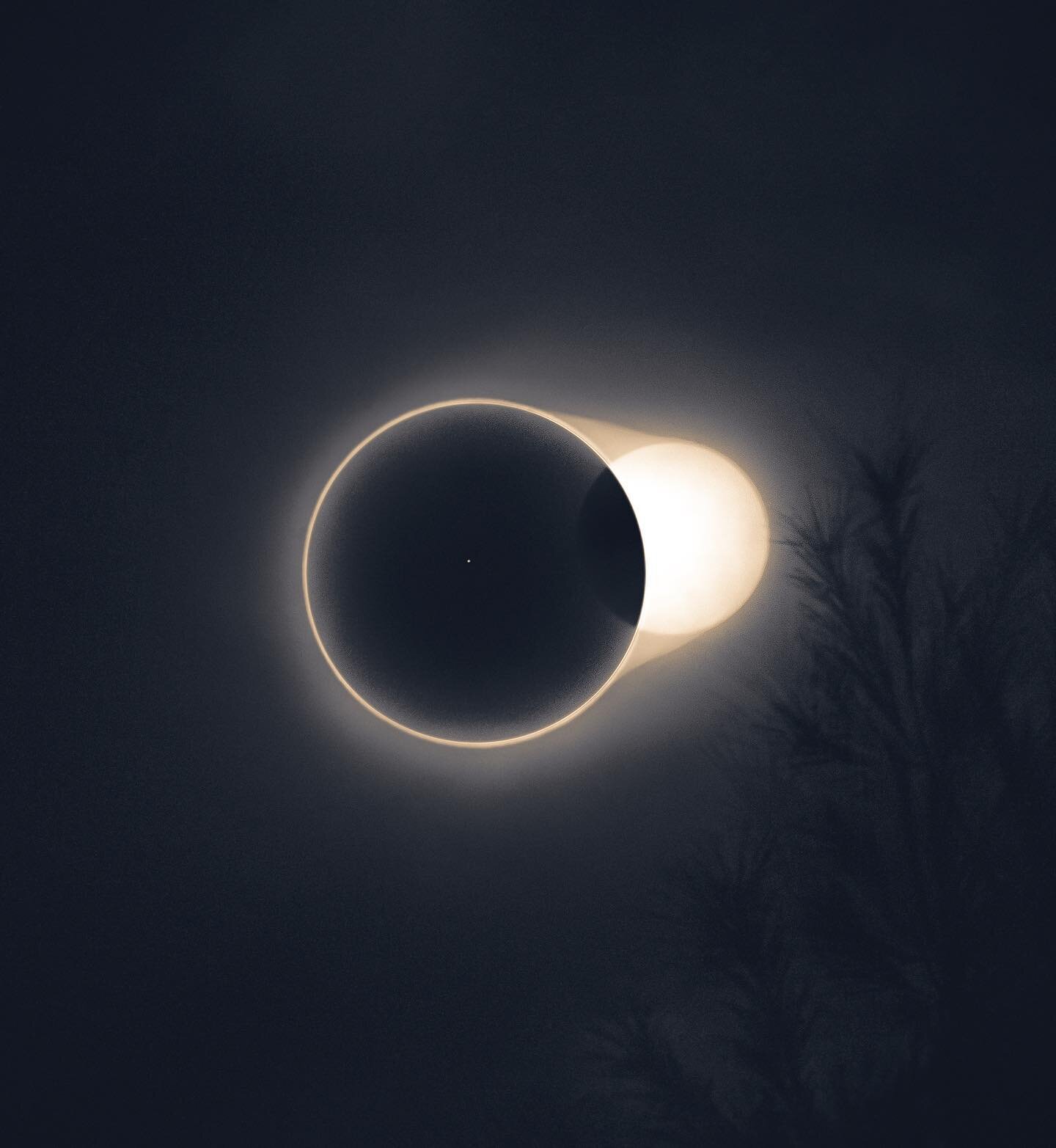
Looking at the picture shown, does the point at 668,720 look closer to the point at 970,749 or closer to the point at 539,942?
the point at 539,942

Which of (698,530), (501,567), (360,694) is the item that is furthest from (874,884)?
(360,694)

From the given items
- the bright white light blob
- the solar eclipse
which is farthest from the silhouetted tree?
the solar eclipse

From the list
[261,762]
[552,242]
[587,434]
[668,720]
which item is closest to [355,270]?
[552,242]

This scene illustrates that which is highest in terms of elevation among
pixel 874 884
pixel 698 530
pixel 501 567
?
pixel 698 530

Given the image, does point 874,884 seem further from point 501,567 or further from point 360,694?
point 360,694

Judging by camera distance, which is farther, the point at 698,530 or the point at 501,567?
the point at 698,530

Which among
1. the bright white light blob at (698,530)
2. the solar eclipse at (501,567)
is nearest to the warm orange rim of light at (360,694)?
the solar eclipse at (501,567)

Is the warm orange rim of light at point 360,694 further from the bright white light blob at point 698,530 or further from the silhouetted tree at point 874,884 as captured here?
the silhouetted tree at point 874,884

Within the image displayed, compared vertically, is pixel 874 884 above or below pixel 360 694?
below
